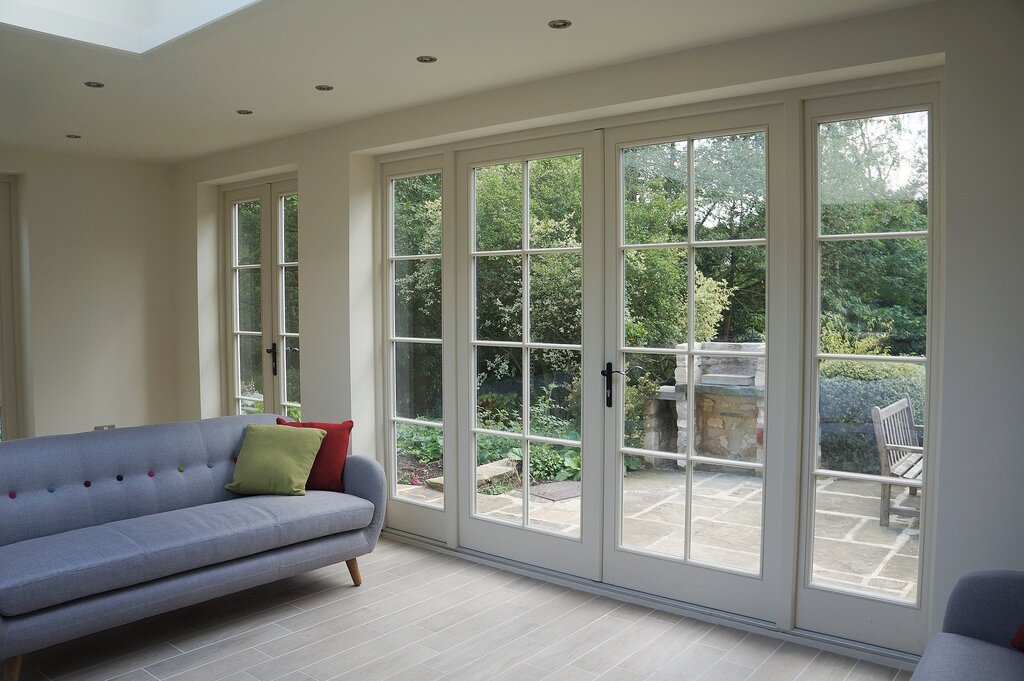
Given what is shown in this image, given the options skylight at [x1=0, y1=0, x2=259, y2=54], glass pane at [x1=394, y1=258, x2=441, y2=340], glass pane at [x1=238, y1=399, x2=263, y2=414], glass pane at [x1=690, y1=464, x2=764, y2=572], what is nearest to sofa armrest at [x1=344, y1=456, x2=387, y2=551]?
glass pane at [x1=394, y1=258, x2=441, y2=340]

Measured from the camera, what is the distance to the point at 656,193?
12.1 ft

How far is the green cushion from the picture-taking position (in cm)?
398

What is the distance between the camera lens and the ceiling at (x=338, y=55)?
2896 millimetres

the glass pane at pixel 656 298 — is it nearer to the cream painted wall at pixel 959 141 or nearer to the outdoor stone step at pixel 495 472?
the cream painted wall at pixel 959 141

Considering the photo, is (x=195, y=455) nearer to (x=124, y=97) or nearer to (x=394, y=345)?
(x=394, y=345)

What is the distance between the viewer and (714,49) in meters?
3.27

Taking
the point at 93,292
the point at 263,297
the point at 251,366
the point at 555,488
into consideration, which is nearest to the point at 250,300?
the point at 263,297

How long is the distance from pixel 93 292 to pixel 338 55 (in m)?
3.41

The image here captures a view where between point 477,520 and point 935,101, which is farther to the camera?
point 477,520

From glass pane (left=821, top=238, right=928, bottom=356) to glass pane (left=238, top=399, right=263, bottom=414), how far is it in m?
4.00

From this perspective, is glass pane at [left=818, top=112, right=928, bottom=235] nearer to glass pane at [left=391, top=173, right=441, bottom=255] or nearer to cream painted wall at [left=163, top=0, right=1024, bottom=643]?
cream painted wall at [left=163, top=0, right=1024, bottom=643]

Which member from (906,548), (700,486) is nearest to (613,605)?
(700,486)

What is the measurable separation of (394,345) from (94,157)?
279 cm

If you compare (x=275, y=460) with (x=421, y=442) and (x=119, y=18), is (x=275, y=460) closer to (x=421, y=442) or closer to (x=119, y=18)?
(x=421, y=442)
